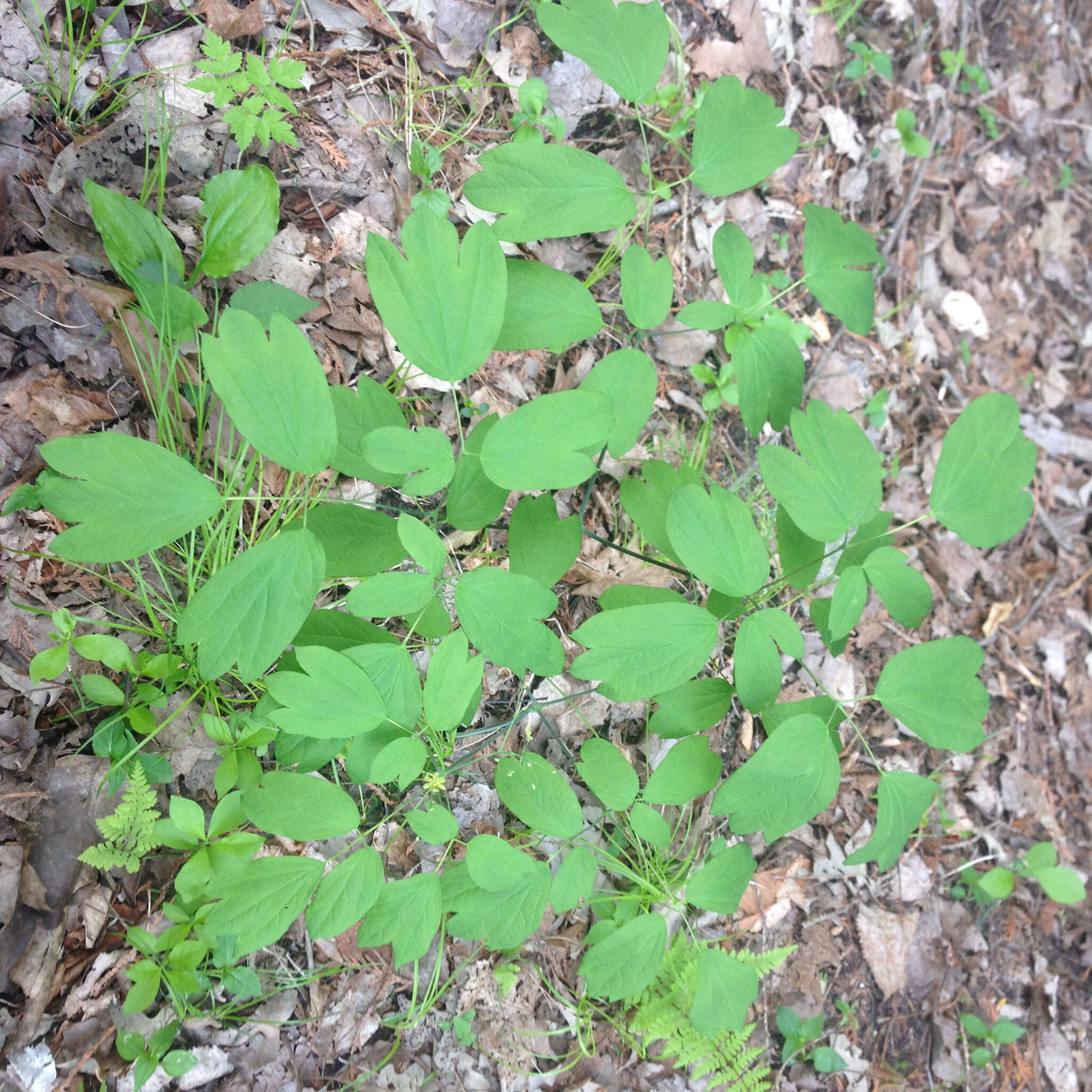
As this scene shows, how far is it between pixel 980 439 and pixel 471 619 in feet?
3.48

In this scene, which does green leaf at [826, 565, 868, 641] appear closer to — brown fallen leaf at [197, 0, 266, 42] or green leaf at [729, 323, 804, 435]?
green leaf at [729, 323, 804, 435]

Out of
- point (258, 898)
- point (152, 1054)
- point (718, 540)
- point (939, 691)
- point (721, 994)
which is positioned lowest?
point (152, 1054)

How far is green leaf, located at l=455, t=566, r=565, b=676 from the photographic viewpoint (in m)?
1.24

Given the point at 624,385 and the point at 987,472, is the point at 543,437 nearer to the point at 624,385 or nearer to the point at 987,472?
the point at 624,385

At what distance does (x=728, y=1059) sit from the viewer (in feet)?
6.04

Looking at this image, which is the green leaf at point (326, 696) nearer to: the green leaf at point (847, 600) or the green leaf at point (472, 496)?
the green leaf at point (472, 496)

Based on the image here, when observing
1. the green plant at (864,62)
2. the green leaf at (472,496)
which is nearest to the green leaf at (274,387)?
the green leaf at (472,496)

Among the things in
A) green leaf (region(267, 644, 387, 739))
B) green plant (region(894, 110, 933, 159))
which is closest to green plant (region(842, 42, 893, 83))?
green plant (region(894, 110, 933, 159))

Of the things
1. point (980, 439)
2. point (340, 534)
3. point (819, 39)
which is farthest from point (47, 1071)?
point (819, 39)

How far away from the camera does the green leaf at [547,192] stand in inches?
54.6

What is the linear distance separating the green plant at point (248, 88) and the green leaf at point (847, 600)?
1.57m

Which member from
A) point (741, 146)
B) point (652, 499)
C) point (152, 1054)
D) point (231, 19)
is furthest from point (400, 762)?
point (231, 19)

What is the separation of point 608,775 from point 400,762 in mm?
451

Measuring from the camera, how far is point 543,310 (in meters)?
1.44
